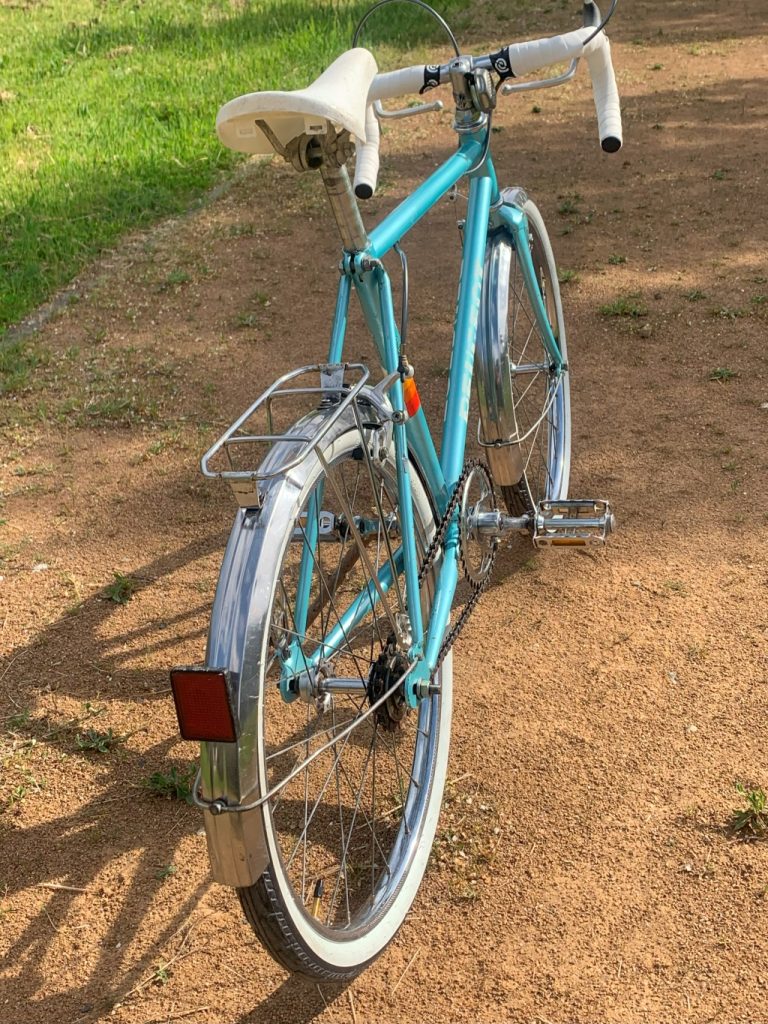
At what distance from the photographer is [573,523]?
10.3 ft

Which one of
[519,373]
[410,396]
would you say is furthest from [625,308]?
[410,396]

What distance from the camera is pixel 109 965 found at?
2400mm

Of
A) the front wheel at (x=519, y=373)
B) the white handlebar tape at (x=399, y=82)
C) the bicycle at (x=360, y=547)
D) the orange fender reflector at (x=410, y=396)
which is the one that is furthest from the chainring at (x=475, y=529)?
the white handlebar tape at (x=399, y=82)

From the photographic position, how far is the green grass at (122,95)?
21.6 ft

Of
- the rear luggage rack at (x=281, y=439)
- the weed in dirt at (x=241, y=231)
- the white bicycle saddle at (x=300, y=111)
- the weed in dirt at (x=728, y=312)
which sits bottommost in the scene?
the weed in dirt at (x=728, y=312)

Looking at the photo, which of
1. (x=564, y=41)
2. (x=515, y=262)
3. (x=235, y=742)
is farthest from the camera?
(x=515, y=262)

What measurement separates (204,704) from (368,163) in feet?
5.65

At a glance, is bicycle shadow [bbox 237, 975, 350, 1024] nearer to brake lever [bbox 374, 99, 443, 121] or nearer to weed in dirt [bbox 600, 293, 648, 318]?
brake lever [bbox 374, 99, 443, 121]

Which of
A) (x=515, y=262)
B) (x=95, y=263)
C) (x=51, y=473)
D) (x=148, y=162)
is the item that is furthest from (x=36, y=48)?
(x=515, y=262)

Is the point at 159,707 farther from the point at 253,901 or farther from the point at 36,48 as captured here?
the point at 36,48

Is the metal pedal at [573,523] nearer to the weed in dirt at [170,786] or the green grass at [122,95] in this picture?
the weed in dirt at [170,786]

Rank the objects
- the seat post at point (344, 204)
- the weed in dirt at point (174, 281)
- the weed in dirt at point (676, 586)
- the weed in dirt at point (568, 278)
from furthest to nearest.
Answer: the weed in dirt at point (174, 281) < the weed in dirt at point (568, 278) < the weed in dirt at point (676, 586) < the seat post at point (344, 204)

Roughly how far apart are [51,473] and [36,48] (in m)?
6.95

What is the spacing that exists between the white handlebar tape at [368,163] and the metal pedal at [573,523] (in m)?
1.02
